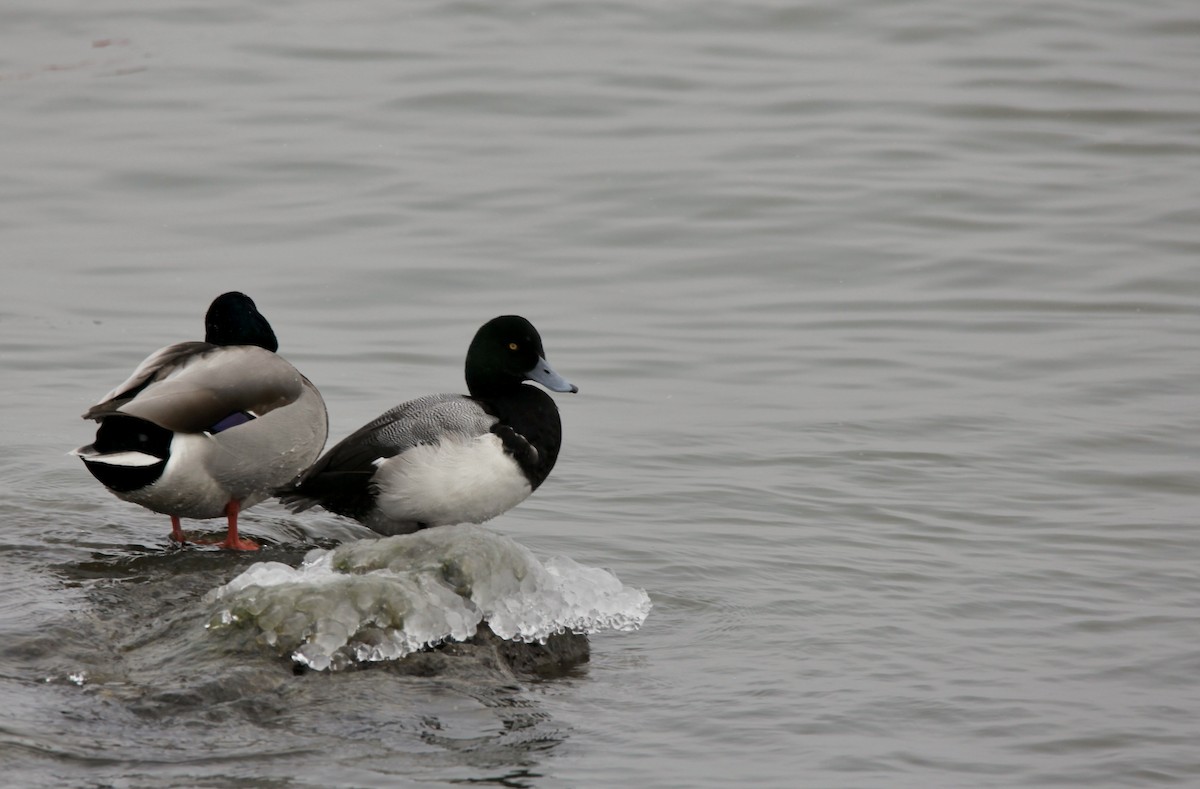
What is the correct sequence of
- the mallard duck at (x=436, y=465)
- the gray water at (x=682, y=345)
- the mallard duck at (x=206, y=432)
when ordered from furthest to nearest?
the mallard duck at (x=436, y=465), the mallard duck at (x=206, y=432), the gray water at (x=682, y=345)

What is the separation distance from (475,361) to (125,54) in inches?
453

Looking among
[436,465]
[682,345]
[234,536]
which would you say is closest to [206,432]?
[234,536]

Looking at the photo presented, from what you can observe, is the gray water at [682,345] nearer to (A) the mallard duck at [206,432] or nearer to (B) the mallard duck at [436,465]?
(A) the mallard duck at [206,432]

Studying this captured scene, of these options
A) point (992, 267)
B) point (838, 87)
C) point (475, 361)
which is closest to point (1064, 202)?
point (992, 267)

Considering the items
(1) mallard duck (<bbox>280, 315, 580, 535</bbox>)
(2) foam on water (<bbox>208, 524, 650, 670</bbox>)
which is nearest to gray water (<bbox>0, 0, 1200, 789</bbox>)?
(2) foam on water (<bbox>208, 524, 650, 670</bbox>)

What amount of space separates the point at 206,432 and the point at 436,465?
0.85 m

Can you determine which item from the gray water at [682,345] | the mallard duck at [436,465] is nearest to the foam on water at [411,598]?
the gray water at [682,345]

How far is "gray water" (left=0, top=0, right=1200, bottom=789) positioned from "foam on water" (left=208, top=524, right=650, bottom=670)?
0.37ft

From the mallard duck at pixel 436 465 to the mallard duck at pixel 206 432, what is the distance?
0.18 meters

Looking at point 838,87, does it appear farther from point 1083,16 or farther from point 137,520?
point 137,520

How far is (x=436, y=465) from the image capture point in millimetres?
6309

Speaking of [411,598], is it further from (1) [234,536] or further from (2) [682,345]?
(2) [682,345]

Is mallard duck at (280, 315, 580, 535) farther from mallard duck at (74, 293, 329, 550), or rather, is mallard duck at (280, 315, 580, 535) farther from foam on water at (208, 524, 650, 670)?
foam on water at (208, 524, 650, 670)

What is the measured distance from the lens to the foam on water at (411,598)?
493 cm
